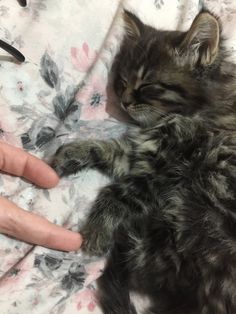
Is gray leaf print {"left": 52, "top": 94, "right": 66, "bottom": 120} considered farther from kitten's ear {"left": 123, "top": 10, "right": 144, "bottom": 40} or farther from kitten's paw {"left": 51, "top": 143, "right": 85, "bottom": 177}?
kitten's ear {"left": 123, "top": 10, "right": 144, "bottom": 40}

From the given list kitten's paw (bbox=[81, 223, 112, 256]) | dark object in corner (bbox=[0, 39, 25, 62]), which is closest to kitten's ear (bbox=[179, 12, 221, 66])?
dark object in corner (bbox=[0, 39, 25, 62])

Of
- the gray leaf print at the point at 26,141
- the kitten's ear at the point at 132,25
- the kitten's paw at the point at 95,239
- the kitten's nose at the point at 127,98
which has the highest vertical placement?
the kitten's ear at the point at 132,25

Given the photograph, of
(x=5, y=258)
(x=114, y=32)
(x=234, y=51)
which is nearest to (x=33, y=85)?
(x=114, y=32)

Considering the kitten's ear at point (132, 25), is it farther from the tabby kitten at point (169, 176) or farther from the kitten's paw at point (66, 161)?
the kitten's paw at point (66, 161)

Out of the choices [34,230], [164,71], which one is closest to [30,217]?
[34,230]

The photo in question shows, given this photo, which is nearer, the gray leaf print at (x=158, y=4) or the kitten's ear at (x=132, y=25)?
the kitten's ear at (x=132, y=25)

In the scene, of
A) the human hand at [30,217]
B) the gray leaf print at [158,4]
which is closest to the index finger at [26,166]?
the human hand at [30,217]

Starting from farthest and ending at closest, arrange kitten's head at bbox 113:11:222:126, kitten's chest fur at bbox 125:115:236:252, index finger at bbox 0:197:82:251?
kitten's head at bbox 113:11:222:126 → kitten's chest fur at bbox 125:115:236:252 → index finger at bbox 0:197:82:251
